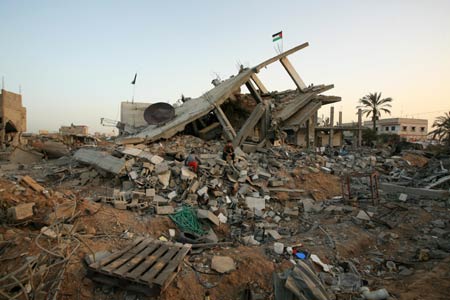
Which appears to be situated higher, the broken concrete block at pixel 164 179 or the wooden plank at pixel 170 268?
the broken concrete block at pixel 164 179

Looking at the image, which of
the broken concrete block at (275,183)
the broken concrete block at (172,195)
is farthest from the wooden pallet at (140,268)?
the broken concrete block at (275,183)

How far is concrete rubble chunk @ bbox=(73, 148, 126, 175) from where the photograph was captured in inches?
312

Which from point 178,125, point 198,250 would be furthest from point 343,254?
point 178,125

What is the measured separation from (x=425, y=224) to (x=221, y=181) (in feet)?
17.6

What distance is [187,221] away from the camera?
20.2 feet

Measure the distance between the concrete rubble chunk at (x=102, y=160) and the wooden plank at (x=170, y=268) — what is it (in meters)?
4.27

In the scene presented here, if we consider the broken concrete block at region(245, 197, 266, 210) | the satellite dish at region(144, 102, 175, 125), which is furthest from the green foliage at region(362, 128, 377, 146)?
the broken concrete block at region(245, 197, 266, 210)

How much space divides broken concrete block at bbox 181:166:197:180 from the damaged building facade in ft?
51.0

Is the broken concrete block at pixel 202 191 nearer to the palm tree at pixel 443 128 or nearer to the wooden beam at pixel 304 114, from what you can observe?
the wooden beam at pixel 304 114

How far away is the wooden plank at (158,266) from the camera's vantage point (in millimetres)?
3627

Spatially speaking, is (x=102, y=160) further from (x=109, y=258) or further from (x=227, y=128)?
(x=227, y=128)

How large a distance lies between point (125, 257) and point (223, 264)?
1621 millimetres

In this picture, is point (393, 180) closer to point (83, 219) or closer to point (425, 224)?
point (425, 224)

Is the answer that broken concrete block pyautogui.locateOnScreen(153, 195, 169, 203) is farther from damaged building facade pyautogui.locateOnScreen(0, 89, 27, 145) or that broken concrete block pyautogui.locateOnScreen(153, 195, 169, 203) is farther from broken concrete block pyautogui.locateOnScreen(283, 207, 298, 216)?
damaged building facade pyautogui.locateOnScreen(0, 89, 27, 145)
